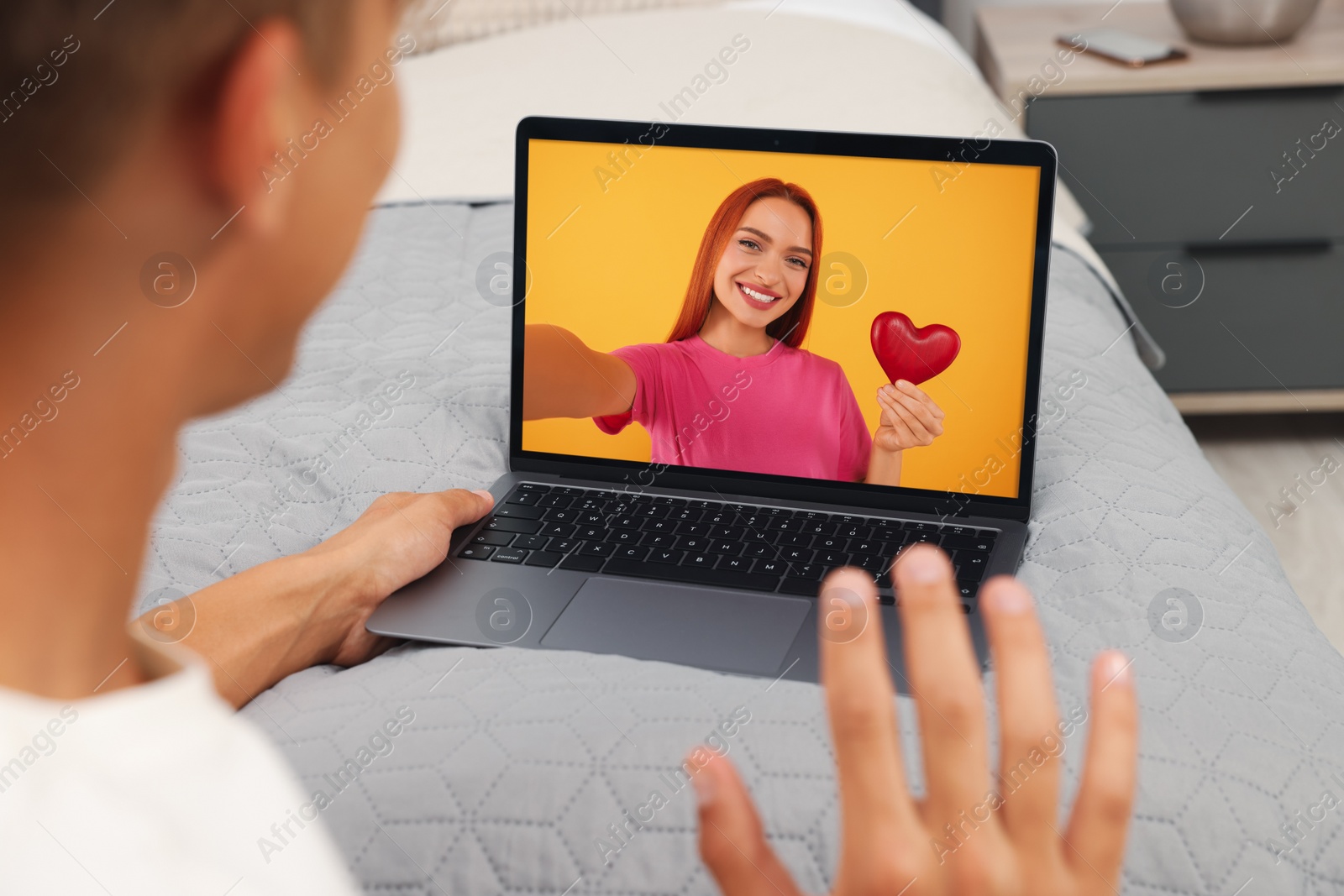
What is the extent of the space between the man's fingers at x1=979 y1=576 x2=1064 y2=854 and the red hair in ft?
1.93

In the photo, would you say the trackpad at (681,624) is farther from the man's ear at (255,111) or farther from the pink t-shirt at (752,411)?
the man's ear at (255,111)

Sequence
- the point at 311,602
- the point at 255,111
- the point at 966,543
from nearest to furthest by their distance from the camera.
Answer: the point at 255,111, the point at 311,602, the point at 966,543

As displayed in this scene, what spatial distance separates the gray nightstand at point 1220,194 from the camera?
1.83m

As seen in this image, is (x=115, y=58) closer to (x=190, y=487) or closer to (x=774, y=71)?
(x=190, y=487)

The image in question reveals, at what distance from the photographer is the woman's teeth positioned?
87 cm

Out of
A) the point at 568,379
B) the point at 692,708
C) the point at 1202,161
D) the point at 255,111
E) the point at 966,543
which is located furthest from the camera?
the point at 1202,161

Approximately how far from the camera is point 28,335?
0.27 m

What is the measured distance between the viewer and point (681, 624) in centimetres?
71

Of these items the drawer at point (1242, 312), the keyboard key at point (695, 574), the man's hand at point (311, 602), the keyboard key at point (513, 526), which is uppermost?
the drawer at point (1242, 312)

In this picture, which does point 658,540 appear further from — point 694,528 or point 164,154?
point 164,154

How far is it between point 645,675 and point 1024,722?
0.36 m

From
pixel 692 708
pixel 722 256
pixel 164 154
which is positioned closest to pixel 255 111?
pixel 164 154

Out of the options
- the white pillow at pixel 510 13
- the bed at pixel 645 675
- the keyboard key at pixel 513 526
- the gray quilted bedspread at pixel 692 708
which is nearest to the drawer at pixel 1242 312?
the bed at pixel 645 675

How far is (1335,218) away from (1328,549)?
0.55m
